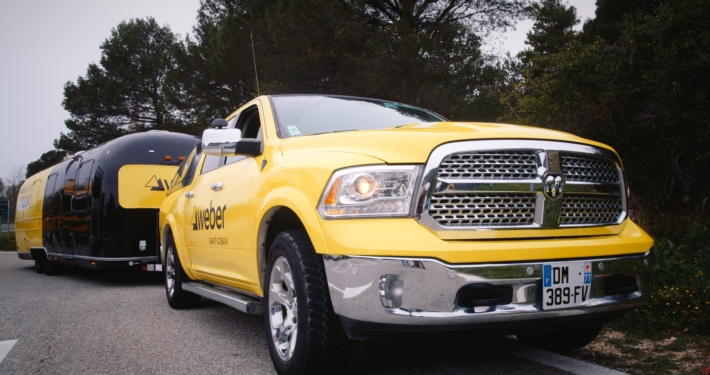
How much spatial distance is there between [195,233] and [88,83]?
132 ft

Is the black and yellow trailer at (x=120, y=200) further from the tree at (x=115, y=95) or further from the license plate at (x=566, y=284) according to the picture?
the tree at (x=115, y=95)

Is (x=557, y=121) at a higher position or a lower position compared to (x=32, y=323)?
higher

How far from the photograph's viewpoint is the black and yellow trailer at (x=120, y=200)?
9156 mm

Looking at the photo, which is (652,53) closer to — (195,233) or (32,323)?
(195,233)

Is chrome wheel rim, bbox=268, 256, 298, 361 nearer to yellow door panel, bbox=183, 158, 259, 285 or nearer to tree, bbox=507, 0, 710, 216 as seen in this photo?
yellow door panel, bbox=183, 158, 259, 285

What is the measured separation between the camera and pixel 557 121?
32.9 ft

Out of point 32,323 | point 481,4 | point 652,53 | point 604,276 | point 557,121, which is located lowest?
point 32,323

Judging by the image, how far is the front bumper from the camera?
2.74 meters

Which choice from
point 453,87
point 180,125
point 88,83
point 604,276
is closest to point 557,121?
point 604,276

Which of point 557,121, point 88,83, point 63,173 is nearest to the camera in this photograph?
point 557,121

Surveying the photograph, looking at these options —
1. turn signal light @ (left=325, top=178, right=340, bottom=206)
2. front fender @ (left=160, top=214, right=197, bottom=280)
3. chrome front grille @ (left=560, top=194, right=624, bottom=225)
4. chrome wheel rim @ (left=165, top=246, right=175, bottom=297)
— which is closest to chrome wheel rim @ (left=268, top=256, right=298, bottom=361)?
turn signal light @ (left=325, top=178, right=340, bottom=206)

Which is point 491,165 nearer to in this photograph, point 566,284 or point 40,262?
point 566,284

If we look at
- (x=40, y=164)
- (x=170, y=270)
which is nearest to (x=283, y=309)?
(x=170, y=270)

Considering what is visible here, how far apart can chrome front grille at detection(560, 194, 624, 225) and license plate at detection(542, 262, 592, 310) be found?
0.26 meters
